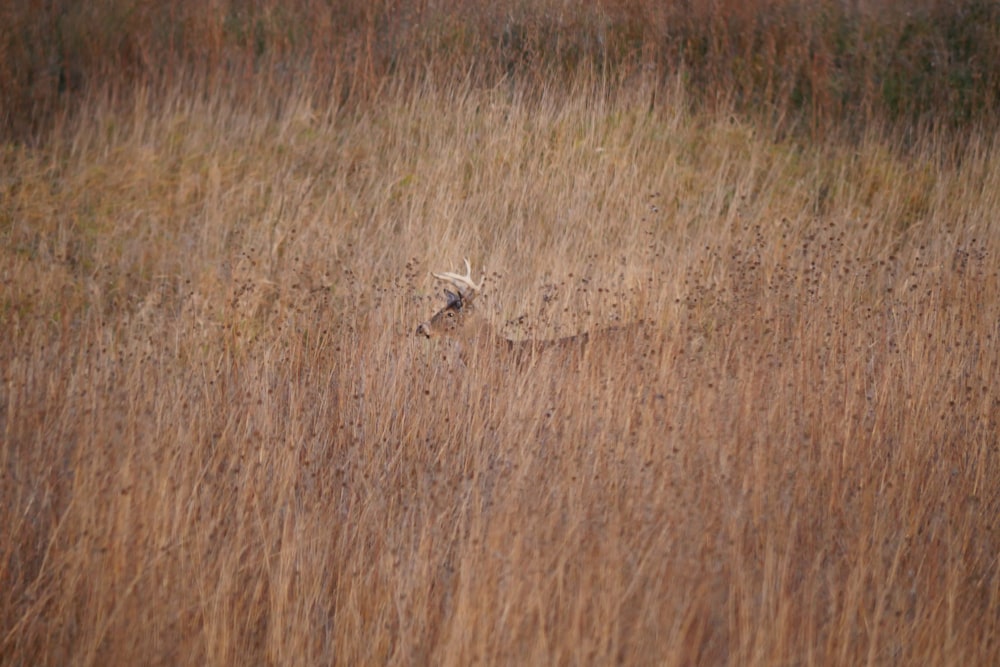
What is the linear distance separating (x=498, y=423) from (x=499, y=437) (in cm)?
14

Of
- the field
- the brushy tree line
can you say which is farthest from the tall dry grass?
the brushy tree line

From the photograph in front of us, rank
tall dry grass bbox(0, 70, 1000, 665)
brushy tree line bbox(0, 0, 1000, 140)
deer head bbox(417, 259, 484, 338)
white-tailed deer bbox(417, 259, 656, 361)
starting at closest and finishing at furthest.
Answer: tall dry grass bbox(0, 70, 1000, 665) → white-tailed deer bbox(417, 259, 656, 361) → deer head bbox(417, 259, 484, 338) → brushy tree line bbox(0, 0, 1000, 140)

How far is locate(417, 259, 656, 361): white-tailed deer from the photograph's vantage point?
4312mm

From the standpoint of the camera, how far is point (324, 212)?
21.2 feet

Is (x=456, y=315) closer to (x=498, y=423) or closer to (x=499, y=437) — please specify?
(x=498, y=423)

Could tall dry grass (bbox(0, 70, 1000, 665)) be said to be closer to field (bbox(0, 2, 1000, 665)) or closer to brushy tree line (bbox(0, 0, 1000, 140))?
field (bbox(0, 2, 1000, 665))

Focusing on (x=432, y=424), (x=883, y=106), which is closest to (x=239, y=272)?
(x=432, y=424)

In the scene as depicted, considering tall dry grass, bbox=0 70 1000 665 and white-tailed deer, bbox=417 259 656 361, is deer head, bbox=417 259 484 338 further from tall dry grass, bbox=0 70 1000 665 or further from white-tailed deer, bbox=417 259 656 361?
tall dry grass, bbox=0 70 1000 665

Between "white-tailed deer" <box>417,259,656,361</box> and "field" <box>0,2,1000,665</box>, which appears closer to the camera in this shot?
"field" <box>0,2,1000,665</box>

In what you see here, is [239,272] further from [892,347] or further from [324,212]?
[892,347]

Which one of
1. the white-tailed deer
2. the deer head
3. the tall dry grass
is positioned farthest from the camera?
the deer head

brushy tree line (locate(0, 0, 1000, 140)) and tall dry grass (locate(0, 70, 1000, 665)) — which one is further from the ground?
brushy tree line (locate(0, 0, 1000, 140))

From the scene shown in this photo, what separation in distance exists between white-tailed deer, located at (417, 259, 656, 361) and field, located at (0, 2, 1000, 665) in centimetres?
7

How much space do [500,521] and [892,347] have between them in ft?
7.30
